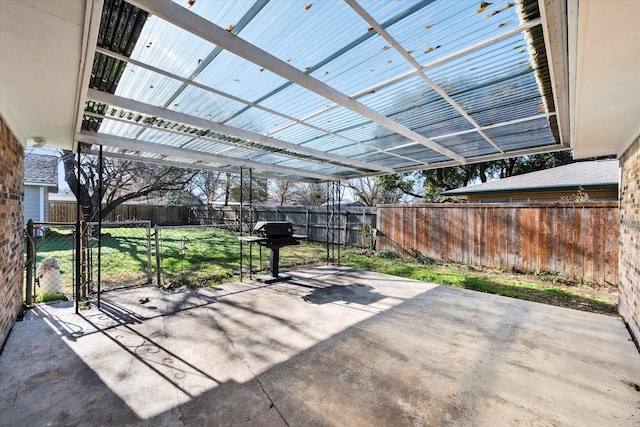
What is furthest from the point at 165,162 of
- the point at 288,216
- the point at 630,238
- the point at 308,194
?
the point at 308,194

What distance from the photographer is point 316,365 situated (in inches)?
102

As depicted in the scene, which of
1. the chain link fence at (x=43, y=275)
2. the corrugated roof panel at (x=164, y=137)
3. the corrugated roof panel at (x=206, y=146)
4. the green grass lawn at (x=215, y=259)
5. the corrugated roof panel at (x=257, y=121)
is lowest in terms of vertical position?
the green grass lawn at (x=215, y=259)

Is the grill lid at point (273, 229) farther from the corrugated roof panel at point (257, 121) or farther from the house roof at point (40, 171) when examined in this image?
the house roof at point (40, 171)

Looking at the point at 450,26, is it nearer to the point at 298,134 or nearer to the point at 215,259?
the point at 298,134

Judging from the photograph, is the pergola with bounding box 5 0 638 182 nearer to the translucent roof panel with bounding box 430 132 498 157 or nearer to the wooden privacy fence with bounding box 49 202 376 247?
the translucent roof panel with bounding box 430 132 498 157

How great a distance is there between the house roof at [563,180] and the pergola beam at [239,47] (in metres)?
7.15

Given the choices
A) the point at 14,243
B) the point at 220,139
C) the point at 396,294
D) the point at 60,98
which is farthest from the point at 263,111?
the point at 396,294

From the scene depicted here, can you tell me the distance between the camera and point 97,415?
1946 millimetres

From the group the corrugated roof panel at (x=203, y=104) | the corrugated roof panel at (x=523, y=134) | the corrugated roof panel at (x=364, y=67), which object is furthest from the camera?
the corrugated roof panel at (x=523, y=134)

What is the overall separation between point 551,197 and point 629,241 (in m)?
5.44

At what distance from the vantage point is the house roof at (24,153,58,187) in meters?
12.1

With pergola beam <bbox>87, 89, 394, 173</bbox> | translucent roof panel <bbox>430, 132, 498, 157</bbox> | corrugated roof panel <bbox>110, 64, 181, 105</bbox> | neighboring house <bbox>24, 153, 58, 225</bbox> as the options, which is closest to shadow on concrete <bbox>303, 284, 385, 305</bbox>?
pergola beam <bbox>87, 89, 394, 173</bbox>

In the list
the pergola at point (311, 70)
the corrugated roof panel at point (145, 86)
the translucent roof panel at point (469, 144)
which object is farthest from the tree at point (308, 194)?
the corrugated roof panel at point (145, 86)

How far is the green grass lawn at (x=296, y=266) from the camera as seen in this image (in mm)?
4918
